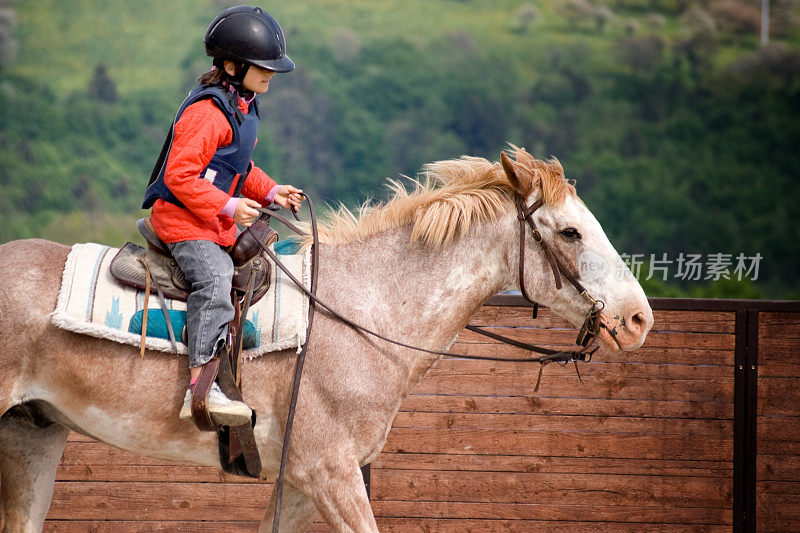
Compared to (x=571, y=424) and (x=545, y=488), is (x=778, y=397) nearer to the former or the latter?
(x=571, y=424)

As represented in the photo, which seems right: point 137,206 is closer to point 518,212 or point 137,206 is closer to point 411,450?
point 411,450

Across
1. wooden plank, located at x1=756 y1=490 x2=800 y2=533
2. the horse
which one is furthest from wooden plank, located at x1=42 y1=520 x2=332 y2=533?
wooden plank, located at x1=756 y1=490 x2=800 y2=533

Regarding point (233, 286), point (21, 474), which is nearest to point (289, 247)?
point (233, 286)

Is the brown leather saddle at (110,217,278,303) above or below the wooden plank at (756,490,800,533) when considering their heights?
above

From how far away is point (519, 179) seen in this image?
320 cm

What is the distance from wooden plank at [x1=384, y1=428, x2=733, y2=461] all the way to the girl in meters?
2.05

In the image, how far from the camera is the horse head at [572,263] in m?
3.10

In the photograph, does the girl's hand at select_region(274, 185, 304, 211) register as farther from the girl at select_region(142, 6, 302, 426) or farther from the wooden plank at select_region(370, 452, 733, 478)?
the wooden plank at select_region(370, 452, 733, 478)

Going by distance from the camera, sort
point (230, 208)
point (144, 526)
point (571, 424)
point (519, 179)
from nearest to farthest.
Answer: point (230, 208), point (519, 179), point (144, 526), point (571, 424)

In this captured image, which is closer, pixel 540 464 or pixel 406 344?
pixel 406 344

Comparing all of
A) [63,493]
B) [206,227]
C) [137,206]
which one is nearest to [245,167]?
[206,227]

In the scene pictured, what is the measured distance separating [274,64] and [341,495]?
1.73m

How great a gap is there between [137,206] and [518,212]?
703 inches

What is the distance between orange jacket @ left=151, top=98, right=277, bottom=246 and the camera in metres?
2.88
